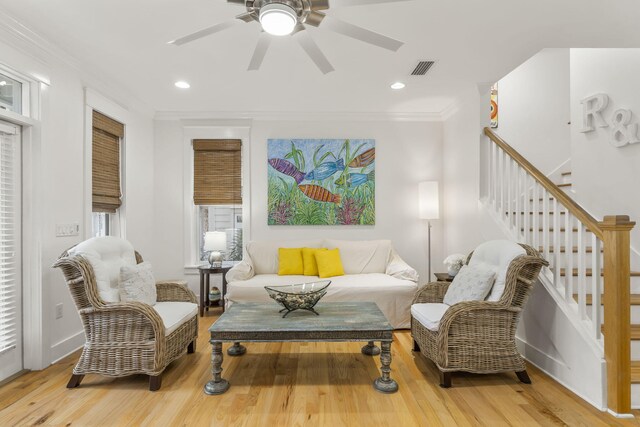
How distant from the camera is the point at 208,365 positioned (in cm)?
296

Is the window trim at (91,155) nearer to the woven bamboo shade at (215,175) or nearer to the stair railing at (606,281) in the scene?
the woven bamboo shade at (215,175)

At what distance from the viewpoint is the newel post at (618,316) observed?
7.16 ft

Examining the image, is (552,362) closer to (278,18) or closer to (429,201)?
(429,201)

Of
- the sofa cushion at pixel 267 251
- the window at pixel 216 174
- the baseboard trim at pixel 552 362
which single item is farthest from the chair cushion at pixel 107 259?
the baseboard trim at pixel 552 362

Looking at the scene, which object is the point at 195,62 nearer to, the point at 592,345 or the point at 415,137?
the point at 415,137

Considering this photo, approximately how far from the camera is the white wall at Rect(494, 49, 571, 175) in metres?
4.51

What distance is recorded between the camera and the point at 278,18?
1.81 metres

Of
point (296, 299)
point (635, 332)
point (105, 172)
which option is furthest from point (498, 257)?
point (105, 172)

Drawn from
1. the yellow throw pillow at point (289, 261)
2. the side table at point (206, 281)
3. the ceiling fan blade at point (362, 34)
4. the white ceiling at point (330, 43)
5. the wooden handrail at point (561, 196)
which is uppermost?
the white ceiling at point (330, 43)

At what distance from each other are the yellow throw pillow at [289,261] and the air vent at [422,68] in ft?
7.74

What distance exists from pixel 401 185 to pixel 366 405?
3.21 metres

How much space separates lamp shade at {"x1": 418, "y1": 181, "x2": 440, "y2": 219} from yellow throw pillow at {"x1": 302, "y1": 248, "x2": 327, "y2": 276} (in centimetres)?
136

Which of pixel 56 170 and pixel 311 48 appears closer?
pixel 311 48

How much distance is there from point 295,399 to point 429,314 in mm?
1165
